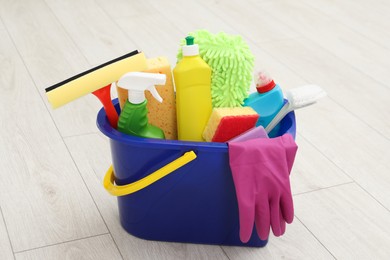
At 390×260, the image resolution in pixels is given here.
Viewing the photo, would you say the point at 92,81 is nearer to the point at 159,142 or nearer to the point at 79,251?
the point at 159,142

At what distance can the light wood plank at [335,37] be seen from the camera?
1.89 meters

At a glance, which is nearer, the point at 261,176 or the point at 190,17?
the point at 261,176

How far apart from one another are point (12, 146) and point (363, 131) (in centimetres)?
75

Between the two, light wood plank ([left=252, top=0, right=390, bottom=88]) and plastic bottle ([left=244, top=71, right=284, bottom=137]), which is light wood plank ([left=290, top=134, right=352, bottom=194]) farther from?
light wood plank ([left=252, top=0, right=390, bottom=88])

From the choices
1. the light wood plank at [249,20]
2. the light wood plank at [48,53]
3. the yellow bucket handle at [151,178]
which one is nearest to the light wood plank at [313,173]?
the yellow bucket handle at [151,178]

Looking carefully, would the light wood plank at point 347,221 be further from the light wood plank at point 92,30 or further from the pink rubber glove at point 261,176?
the light wood plank at point 92,30

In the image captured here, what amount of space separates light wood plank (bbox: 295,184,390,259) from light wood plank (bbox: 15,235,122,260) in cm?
35

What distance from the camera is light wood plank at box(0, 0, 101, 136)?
1.57 meters

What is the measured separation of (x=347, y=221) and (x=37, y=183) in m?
0.57

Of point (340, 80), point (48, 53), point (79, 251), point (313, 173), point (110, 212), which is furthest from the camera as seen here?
point (48, 53)

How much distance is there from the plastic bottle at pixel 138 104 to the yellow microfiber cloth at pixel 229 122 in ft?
0.28

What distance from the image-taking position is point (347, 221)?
1.24 meters

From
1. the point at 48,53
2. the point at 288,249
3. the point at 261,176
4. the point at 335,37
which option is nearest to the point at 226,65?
the point at 261,176

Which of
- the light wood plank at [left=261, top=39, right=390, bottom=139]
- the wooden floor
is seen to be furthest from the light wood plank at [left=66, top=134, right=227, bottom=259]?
the light wood plank at [left=261, top=39, right=390, bottom=139]
